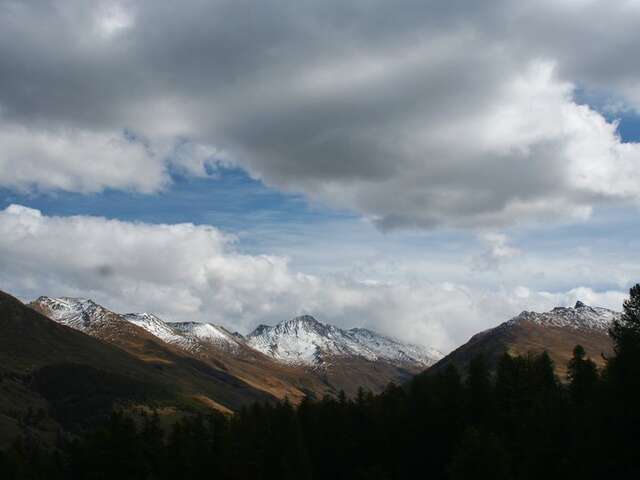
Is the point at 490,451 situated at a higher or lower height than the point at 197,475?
higher

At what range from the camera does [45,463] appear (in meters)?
119

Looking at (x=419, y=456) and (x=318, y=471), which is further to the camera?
(x=318, y=471)

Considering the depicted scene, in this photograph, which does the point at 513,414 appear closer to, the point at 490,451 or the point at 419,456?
the point at 419,456

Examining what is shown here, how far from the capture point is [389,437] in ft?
300

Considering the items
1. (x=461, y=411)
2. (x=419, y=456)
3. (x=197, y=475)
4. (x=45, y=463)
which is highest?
(x=461, y=411)

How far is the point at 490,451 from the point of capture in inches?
2165

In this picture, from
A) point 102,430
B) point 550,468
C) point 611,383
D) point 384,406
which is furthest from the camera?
point 384,406

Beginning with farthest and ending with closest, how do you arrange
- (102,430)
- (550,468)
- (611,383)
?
(102,430) → (550,468) → (611,383)

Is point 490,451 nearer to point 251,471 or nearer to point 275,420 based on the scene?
point 251,471

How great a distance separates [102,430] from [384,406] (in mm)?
43259

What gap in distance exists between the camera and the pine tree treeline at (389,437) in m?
69.0

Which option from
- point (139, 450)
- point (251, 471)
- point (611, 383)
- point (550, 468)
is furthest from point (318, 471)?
point (611, 383)

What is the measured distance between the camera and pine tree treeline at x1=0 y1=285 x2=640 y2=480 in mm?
69000

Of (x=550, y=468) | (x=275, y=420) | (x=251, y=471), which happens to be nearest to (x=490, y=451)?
(x=550, y=468)
